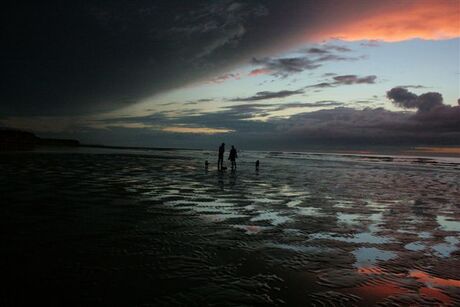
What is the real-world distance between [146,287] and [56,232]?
445 cm

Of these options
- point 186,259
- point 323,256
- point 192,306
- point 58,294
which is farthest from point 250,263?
point 58,294

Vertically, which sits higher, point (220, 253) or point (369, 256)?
point (220, 253)

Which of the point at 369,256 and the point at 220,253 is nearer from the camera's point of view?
the point at 220,253

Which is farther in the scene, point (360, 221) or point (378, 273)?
point (360, 221)

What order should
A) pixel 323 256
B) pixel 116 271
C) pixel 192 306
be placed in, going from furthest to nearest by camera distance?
pixel 323 256 < pixel 116 271 < pixel 192 306

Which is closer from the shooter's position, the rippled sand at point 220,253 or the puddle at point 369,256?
the rippled sand at point 220,253

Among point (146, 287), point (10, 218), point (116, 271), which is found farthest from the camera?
point (10, 218)

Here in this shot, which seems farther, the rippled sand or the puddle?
the puddle

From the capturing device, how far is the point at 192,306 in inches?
200

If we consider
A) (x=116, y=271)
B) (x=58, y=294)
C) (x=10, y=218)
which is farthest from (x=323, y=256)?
(x=10, y=218)

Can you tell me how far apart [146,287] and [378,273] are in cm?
442

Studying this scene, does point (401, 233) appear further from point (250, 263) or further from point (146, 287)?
point (146, 287)

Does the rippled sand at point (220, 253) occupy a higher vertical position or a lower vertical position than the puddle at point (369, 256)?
higher

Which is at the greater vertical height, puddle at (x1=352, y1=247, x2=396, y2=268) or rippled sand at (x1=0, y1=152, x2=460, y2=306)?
rippled sand at (x1=0, y1=152, x2=460, y2=306)
